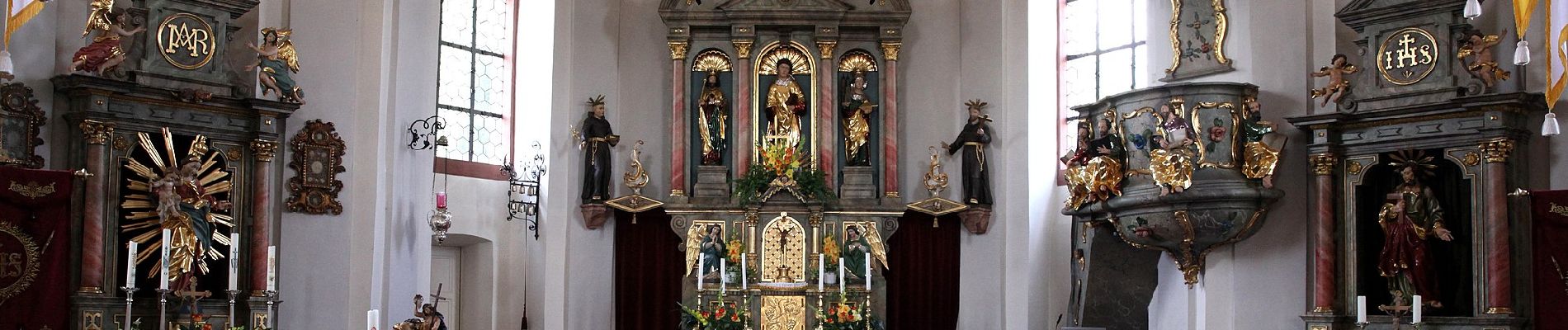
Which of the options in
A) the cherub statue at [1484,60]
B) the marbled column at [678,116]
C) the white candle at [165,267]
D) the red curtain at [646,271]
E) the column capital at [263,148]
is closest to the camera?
the white candle at [165,267]

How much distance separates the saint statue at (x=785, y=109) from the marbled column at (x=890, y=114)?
100 cm

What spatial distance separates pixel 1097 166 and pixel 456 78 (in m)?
7.82

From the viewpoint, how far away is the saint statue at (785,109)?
62.2 feet

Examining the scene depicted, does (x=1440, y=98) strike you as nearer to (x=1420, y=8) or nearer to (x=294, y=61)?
(x=1420, y=8)

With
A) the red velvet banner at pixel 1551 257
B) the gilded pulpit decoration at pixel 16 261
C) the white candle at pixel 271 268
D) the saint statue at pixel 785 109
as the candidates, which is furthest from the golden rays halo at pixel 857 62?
the gilded pulpit decoration at pixel 16 261

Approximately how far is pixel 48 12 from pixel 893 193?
370 inches

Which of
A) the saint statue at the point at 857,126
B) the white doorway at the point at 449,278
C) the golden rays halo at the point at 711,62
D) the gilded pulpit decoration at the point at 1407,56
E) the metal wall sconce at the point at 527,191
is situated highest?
the golden rays halo at the point at 711,62

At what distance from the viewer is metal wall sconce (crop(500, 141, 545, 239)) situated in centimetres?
1872

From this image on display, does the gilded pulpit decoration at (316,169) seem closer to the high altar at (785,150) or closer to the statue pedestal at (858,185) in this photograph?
the high altar at (785,150)

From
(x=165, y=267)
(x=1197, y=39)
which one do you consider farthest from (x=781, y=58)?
(x=165, y=267)

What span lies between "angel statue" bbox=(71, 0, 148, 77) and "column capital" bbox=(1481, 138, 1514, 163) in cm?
1161

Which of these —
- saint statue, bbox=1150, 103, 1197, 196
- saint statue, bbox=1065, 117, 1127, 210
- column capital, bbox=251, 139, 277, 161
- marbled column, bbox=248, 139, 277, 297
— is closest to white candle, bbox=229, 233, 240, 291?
marbled column, bbox=248, 139, 277, 297

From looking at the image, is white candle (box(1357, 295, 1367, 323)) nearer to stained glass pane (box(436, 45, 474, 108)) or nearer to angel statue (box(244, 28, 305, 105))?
angel statue (box(244, 28, 305, 105))

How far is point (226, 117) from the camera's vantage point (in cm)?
1451
